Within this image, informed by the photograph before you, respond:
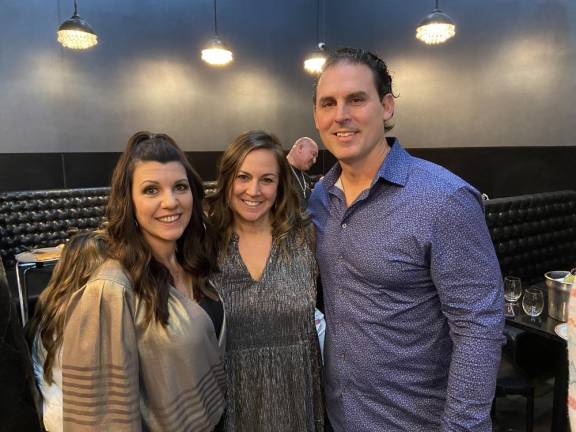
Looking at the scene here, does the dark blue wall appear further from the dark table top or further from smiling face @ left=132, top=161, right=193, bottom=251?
smiling face @ left=132, top=161, right=193, bottom=251

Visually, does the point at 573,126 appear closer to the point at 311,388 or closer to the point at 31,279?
the point at 311,388

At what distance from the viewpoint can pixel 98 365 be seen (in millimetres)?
1201

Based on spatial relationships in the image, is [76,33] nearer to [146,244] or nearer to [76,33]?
[76,33]

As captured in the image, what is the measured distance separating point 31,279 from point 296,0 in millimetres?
7765

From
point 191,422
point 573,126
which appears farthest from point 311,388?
point 573,126

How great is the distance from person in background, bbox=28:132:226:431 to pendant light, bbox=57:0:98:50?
399cm

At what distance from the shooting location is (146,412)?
4.42ft

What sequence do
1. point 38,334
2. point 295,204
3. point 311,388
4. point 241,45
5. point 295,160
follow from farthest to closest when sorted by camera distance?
point 241,45
point 295,160
point 295,204
point 311,388
point 38,334

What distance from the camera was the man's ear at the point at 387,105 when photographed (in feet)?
4.34

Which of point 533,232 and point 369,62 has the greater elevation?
point 369,62

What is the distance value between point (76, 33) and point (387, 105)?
4576 millimetres

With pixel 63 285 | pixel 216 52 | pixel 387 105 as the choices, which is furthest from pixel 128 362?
pixel 216 52

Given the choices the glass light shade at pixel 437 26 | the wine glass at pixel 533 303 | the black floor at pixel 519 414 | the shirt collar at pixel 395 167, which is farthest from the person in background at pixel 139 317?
the glass light shade at pixel 437 26

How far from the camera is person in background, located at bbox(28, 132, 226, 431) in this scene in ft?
3.97
